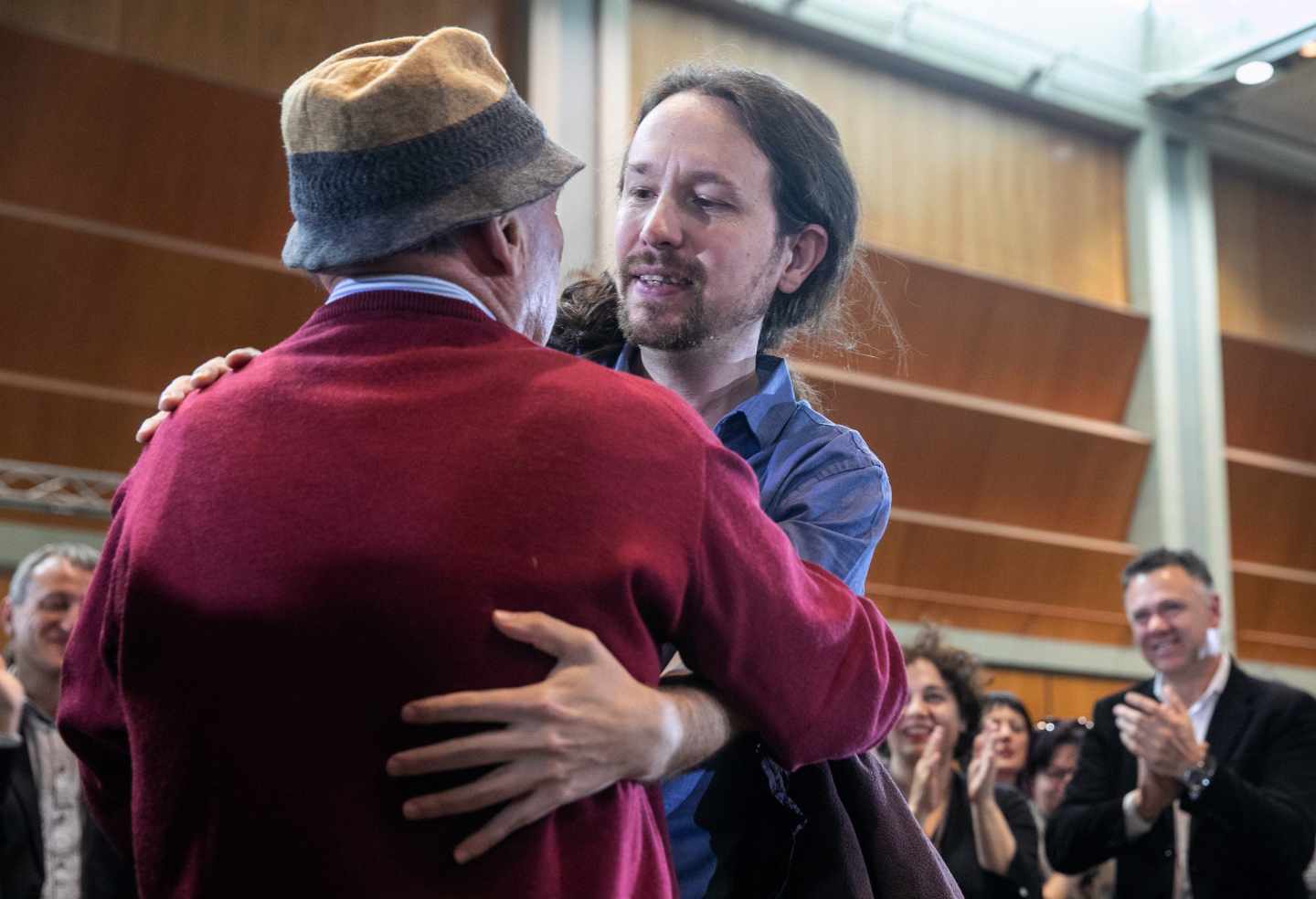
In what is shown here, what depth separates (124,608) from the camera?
1.31m

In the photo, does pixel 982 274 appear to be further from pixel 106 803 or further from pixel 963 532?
pixel 106 803

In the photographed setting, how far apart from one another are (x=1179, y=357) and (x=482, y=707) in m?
9.69

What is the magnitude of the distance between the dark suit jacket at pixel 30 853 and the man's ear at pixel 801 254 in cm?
249

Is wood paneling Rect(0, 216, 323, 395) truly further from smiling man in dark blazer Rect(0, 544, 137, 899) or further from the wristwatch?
the wristwatch

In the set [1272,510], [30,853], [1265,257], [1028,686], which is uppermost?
[1265,257]

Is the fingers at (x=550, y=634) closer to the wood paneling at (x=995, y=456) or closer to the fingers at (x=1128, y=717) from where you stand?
the fingers at (x=1128, y=717)

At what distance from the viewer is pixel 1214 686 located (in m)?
4.51

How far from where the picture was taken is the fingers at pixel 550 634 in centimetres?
122

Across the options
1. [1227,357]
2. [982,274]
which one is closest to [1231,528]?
[1227,357]

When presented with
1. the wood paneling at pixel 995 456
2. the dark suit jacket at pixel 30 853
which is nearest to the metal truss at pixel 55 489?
the dark suit jacket at pixel 30 853

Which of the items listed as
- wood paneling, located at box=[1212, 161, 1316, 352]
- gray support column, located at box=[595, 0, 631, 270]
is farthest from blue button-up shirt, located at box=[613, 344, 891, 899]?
wood paneling, located at box=[1212, 161, 1316, 352]

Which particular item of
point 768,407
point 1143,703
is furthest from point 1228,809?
point 768,407

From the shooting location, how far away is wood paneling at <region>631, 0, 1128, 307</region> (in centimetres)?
907

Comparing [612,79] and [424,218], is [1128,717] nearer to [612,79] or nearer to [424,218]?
[424,218]
